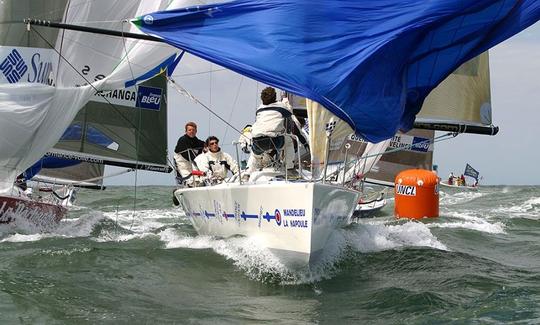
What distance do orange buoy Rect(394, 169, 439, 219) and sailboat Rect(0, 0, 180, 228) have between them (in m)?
5.29

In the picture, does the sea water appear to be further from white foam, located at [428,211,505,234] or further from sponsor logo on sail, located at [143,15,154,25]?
sponsor logo on sail, located at [143,15,154,25]

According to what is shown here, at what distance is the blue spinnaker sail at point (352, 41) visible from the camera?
8055 mm

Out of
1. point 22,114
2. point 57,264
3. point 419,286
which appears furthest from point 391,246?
point 22,114

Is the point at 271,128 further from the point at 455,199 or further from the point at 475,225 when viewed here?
the point at 455,199

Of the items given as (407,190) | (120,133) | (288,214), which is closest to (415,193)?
(407,190)

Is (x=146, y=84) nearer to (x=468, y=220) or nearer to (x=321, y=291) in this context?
(x=468, y=220)

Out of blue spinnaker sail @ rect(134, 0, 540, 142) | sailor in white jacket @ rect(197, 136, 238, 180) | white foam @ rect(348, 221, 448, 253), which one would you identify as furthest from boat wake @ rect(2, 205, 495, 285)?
blue spinnaker sail @ rect(134, 0, 540, 142)

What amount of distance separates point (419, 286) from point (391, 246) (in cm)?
288

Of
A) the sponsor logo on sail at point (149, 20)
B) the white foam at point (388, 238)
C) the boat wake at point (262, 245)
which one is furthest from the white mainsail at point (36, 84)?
the white foam at point (388, 238)

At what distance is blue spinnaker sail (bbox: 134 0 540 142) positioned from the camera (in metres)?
8.05

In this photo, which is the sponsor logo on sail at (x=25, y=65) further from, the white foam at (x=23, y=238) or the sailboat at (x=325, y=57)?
the sailboat at (x=325, y=57)

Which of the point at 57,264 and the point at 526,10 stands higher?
the point at 526,10

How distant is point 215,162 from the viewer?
11406mm

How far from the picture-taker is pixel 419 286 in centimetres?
809
